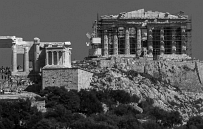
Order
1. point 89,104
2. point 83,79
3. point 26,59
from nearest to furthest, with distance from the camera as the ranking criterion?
point 89,104 → point 83,79 → point 26,59

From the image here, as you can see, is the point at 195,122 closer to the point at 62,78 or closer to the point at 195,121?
the point at 195,121

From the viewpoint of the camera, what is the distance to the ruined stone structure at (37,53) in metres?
190

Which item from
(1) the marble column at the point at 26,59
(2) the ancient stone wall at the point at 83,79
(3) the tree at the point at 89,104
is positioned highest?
(1) the marble column at the point at 26,59

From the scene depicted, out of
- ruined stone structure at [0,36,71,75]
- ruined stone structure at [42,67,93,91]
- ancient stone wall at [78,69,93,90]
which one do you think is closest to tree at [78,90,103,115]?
ruined stone structure at [42,67,93,91]

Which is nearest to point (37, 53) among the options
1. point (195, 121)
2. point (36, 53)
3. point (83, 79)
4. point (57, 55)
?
point (36, 53)

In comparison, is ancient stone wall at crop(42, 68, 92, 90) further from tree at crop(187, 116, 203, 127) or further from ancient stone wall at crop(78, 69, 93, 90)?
tree at crop(187, 116, 203, 127)

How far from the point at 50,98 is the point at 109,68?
75.6ft

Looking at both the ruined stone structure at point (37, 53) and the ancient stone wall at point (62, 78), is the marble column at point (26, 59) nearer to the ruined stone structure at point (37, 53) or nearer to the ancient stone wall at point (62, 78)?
the ruined stone structure at point (37, 53)

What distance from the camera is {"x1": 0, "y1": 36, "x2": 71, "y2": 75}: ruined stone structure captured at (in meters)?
190

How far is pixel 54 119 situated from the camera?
561 feet

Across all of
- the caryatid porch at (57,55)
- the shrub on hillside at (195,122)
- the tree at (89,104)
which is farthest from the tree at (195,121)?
the caryatid porch at (57,55)

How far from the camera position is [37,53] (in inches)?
7608

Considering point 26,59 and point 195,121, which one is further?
point 26,59

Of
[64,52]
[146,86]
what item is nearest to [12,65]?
[64,52]
